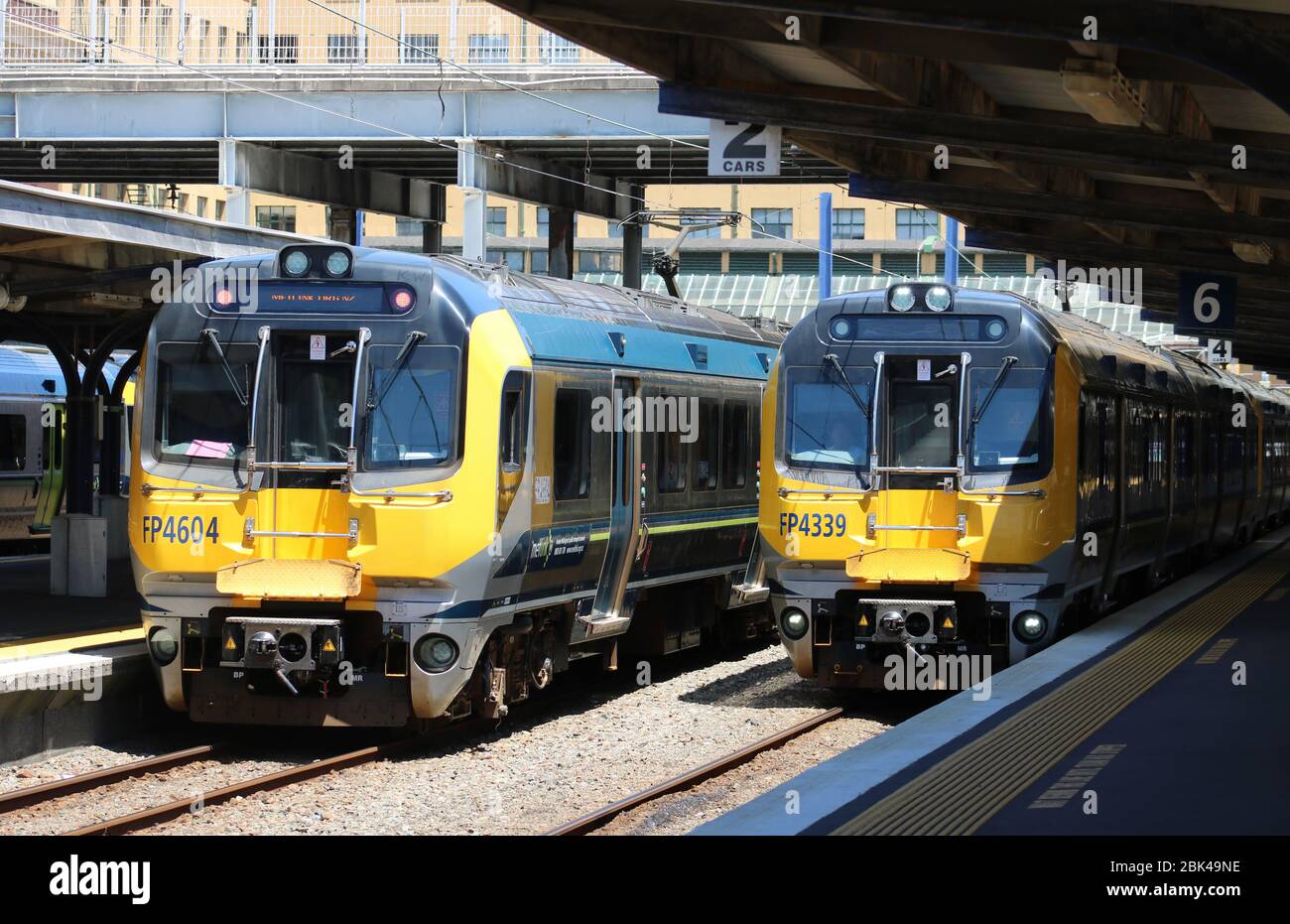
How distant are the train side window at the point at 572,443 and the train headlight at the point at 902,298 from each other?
8.14 feet

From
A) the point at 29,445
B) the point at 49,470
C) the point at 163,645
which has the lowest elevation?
the point at 163,645

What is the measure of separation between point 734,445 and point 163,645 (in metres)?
6.72

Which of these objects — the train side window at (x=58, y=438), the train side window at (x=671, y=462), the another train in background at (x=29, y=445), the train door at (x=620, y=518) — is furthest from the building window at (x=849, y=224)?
the train door at (x=620, y=518)

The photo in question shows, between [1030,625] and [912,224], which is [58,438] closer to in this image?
[1030,625]

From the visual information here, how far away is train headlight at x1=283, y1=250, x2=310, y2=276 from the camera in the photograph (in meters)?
12.1

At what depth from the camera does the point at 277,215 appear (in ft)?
234

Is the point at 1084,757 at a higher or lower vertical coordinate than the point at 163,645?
lower

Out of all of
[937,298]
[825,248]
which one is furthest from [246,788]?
[825,248]

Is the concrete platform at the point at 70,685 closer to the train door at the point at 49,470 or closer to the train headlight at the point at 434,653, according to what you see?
the train headlight at the point at 434,653

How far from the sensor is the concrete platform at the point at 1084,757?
25.6 ft

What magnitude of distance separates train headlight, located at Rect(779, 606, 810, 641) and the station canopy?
3755 millimetres

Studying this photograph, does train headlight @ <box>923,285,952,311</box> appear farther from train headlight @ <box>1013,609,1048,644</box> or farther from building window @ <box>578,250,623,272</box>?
building window @ <box>578,250,623,272</box>

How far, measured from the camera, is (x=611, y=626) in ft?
46.4
